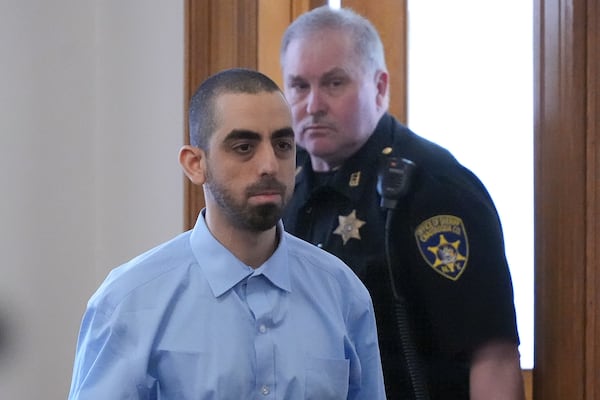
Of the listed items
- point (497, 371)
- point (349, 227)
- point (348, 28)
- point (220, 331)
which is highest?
point (348, 28)

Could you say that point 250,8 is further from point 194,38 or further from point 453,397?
point 453,397

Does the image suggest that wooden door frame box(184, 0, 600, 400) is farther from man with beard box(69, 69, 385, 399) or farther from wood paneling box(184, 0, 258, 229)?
wood paneling box(184, 0, 258, 229)

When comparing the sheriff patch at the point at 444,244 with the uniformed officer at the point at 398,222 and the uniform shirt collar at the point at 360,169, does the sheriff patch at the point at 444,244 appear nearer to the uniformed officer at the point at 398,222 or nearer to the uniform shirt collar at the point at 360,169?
the uniformed officer at the point at 398,222

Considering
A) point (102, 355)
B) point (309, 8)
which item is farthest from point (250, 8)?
point (102, 355)

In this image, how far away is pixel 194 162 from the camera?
1403 millimetres

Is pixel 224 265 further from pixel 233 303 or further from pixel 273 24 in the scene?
pixel 273 24

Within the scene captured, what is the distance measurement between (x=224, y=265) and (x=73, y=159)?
1457 mm

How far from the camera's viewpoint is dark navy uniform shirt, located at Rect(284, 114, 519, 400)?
181 cm

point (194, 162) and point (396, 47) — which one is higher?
point (396, 47)

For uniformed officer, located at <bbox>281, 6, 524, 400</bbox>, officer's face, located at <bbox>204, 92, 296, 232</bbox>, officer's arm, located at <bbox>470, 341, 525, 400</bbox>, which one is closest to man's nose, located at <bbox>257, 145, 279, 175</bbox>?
officer's face, located at <bbox>204, 92, 296, 232</bbox>

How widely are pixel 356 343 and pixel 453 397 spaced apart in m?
0.52

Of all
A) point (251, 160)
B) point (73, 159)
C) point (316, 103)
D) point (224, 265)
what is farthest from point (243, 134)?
point (73, 159)

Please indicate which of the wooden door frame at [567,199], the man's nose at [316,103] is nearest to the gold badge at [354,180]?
the man's nose at [316,103]

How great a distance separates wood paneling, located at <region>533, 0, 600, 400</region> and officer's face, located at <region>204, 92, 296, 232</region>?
0.68m
